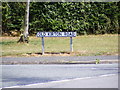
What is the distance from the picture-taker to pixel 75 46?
2364cm

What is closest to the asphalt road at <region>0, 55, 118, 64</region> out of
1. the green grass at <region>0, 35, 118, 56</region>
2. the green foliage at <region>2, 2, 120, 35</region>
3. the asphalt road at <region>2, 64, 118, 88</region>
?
the green grass at <region>0, 35, 118, 56</region>

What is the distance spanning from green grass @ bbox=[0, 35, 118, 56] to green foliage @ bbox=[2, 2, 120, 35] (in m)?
1.33

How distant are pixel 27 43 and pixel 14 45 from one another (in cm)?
→ 123

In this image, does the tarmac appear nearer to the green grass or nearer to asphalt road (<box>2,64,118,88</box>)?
the green grass

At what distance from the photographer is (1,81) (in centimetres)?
1112

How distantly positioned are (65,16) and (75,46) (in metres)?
6.16

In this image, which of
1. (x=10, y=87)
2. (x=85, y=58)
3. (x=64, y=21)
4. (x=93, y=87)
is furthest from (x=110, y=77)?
(x=64, y=21)

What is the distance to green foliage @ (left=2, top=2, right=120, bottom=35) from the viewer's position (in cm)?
2922

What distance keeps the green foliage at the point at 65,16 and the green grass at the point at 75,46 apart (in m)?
1.33

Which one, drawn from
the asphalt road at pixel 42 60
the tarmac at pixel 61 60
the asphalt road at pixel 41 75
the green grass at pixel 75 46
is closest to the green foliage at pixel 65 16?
the green grass at pixel 75 46

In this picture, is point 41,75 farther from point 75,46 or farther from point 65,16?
point 65,16

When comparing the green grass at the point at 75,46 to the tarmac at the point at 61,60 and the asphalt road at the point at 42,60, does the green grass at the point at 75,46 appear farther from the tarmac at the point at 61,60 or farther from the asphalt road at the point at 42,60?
the tarmac at the point at 61,60

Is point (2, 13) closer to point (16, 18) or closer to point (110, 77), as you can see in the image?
point (16, 18)

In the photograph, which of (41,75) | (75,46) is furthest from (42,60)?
(75,46)
